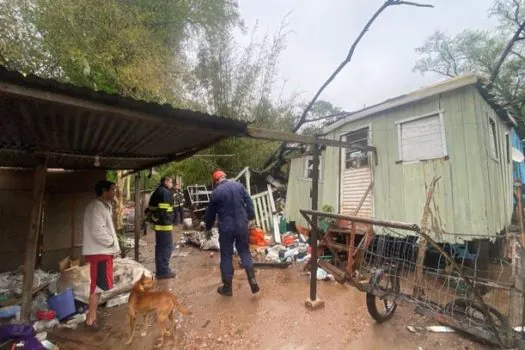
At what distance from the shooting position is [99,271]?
10.3 feet

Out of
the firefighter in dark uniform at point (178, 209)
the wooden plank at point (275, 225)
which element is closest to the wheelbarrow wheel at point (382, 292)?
the wooden plank at point (275, 225)

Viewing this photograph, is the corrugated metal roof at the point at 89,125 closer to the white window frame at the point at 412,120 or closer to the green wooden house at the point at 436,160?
the green wooden house at the point at 436,160

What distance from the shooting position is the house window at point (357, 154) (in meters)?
6.65

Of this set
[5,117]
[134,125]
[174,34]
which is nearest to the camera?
[5,117]

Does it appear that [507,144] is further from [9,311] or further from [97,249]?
[9,311]

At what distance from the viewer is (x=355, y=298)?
4.04 m

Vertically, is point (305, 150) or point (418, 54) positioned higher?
point (418, 54)

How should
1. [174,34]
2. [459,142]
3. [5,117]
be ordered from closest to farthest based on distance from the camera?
[5,117], [459,142], [174,34]

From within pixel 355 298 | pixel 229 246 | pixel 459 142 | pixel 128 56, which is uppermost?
pixel 128 56

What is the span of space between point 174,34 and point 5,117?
311 inches

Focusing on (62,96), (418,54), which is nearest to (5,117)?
(62,96)

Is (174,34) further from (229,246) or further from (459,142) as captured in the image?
(459,142)

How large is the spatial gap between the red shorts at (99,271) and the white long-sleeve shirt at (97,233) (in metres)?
0.08

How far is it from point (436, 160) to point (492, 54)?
45.2ft
